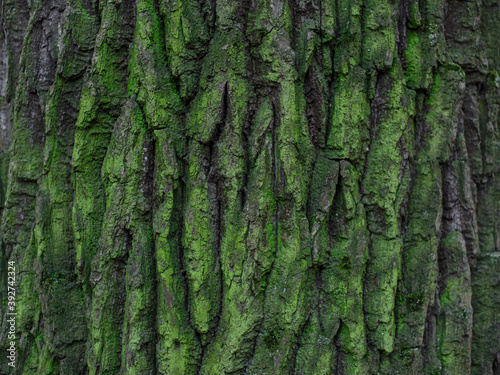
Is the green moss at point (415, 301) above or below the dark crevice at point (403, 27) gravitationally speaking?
below

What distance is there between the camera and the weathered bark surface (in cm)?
172

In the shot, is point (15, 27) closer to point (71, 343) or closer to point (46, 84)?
point (46, 84)

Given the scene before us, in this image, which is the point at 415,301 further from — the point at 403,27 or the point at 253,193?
the point at 403,27

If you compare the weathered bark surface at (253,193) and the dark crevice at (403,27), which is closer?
the weathered bark surface at (253,193)

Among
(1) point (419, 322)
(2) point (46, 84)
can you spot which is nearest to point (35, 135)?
(2) point (46, 84)

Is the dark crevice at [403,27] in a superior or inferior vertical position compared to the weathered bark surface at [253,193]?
superior

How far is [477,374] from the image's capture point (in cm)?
212

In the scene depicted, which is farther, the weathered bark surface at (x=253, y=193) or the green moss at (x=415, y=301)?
the green moss at (x=415, y=301)

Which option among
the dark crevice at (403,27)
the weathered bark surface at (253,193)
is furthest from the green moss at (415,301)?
the dark crevice at (403,27)

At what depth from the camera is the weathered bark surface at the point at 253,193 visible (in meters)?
1.72

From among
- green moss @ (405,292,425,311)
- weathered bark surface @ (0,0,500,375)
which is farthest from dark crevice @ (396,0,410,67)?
green moss @ (405,292,425,311)

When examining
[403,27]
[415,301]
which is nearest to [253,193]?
[415,301]

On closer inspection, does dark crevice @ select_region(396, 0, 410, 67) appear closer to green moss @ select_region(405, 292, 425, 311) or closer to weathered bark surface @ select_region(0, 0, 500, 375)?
weathered bark surface @ select_region(0, 0, 500, 375)

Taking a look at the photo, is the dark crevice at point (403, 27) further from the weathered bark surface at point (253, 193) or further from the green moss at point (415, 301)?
the green moss at point (415, 301)
